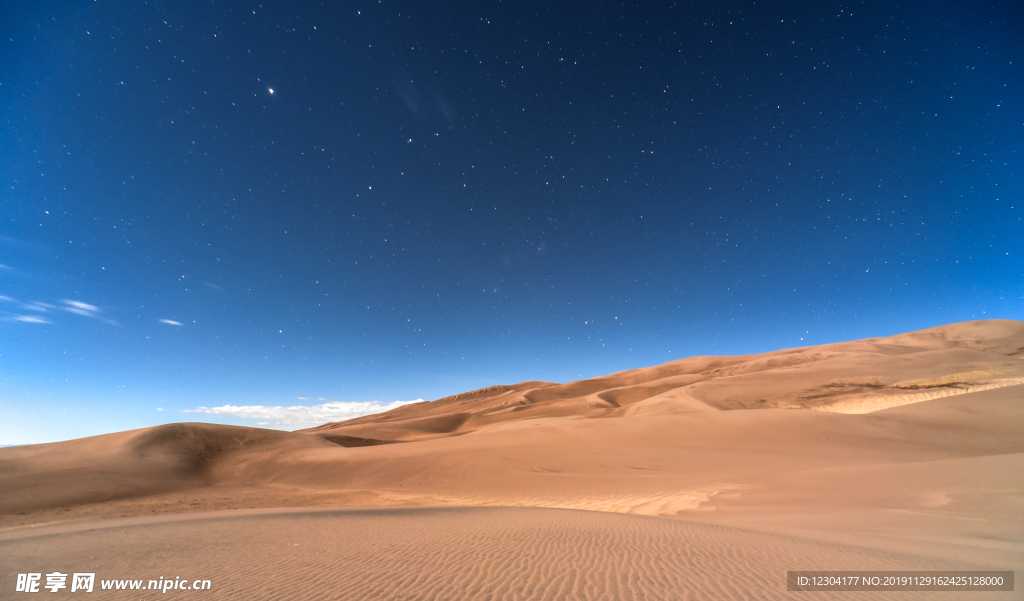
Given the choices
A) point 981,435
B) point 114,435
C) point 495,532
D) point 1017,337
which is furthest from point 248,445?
point 1017,337

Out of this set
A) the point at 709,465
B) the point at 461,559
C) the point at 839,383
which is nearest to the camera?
the point at 461,559

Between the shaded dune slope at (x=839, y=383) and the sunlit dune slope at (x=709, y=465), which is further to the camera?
the shaded dune slope at (x=839, y=383)

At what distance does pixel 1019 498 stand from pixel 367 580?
10.8 m

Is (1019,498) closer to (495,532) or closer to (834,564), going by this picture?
(834,564)

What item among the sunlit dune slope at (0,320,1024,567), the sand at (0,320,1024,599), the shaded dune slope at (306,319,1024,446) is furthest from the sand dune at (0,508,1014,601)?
the shaded dune slope at (306,319,1024,446)

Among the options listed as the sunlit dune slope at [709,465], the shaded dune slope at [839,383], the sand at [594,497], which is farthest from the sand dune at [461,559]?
the shaded dune slope at [839,383]

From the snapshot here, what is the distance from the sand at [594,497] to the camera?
4.23 metres

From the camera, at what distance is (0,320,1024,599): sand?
13.9 feet

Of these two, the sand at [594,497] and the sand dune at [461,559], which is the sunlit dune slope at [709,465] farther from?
the sand dune at [461,559]

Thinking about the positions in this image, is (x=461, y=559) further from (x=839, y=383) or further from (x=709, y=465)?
(x=839, y=383)

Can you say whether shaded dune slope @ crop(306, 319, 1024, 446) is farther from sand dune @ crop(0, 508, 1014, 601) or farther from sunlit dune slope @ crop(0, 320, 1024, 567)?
sand dune @ crop(0, 508, 1014, 601)

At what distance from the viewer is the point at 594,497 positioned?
1109cm

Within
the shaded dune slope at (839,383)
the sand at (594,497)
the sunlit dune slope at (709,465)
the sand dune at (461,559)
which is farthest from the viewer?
the shaded dune slope at (839,383)

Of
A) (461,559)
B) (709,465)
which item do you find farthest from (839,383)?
(461,559)
